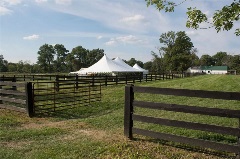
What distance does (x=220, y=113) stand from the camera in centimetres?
560

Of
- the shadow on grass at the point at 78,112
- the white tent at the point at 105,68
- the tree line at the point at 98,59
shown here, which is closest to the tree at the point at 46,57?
the tree line at the point at 98,59

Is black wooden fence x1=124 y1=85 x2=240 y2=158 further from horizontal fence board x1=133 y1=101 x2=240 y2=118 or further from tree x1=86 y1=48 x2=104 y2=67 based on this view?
tree x1=86 y1=48 x2=104 y2=67

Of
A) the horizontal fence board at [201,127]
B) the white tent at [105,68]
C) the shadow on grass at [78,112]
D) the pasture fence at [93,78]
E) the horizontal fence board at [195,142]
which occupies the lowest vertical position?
the shadow on grass at [78,112]

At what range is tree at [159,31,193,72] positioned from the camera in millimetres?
86250

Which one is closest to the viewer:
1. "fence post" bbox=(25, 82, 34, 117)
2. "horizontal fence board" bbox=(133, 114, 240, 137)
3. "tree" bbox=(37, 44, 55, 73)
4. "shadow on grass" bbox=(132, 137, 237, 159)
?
"horizontal fence board" bbox=(133, 114, 240, 137)

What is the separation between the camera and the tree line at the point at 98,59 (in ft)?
290

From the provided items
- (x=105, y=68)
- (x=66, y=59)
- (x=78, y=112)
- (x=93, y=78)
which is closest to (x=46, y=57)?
(x=66, y=59)

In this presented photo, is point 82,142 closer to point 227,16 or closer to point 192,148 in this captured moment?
point 192,148

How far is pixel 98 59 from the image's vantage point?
4963 inches

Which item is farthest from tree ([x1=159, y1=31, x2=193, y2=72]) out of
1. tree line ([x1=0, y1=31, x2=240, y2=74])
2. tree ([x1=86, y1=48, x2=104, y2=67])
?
tree ([x1=86, y1=48, x2=104, y2=67])

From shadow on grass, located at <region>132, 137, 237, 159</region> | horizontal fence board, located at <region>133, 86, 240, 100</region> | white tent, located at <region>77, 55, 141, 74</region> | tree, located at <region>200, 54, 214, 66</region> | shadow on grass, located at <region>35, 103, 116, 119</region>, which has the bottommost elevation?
shadow on grass, located at <region>35, 103, 116, 119</region>

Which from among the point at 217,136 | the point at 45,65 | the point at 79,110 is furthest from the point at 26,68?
the point at 217,136

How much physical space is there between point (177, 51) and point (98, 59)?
157 ft

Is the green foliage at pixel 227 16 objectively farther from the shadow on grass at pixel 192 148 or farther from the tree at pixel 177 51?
the tree at pixel 177 51
